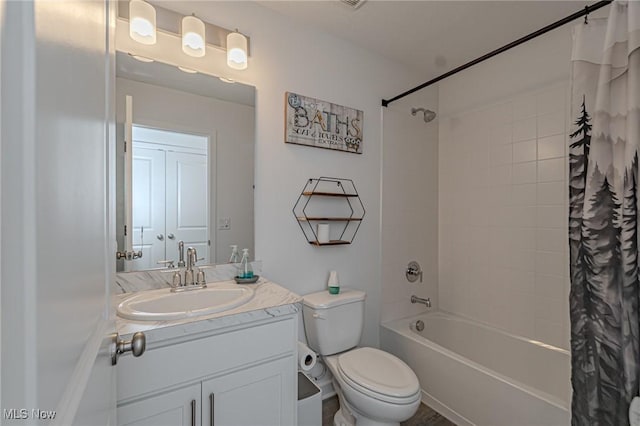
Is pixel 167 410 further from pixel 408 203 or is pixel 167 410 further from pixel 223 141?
pixel 408 203

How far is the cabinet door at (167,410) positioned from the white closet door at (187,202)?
681mm

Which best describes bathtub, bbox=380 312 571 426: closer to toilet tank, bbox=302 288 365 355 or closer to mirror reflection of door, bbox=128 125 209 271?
toilet tank, bbox=302 288 365 355

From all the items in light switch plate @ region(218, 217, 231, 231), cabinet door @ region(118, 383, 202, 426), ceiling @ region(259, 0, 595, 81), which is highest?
ceiling @ region(259, 0, 595, 81)

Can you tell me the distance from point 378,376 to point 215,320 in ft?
3.05

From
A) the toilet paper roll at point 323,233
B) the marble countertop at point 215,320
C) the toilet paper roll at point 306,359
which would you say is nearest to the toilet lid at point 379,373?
the toilet paper roll at point 306,359

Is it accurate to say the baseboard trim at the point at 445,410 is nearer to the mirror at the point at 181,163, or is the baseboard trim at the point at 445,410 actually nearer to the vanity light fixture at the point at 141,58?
the mirror at the point at 181,163

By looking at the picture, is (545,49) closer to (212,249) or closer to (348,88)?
(348,88)

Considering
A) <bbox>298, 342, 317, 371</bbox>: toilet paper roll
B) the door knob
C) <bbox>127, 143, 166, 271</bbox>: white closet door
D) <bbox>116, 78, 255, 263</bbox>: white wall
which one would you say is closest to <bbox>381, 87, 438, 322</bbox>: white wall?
<bbox>298, 342, 317, 371</bbox>: toilet paper roll

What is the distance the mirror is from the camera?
1.38 meters

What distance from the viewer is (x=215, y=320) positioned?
3.41 ft

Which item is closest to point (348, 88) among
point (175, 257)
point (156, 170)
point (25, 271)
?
point (156, 170)

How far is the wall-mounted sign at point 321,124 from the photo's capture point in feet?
5.98

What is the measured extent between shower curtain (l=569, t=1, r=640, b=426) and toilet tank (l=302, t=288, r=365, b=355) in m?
1.04

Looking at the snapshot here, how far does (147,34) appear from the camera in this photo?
4.53 ft
